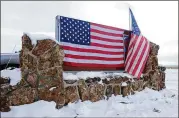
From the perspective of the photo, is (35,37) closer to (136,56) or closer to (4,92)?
(4,92)

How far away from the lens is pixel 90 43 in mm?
7113

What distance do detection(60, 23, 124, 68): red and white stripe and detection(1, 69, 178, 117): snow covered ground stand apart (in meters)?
1.15

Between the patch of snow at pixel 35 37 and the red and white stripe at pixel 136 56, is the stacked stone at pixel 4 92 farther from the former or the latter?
the red and white stripe at pixel 136 56

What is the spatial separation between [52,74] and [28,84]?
56 cm

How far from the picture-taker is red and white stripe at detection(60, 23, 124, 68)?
21.6ft

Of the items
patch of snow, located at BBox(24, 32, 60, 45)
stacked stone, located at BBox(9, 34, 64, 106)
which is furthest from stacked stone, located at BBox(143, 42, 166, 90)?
patch of snow, located at BBox(24, 32, 60, 45)

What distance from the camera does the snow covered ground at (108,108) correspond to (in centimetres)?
488

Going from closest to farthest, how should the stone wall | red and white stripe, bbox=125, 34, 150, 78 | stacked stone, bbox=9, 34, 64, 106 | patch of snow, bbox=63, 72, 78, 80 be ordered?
the stone wall < stacked stone, bbox=9, 34, 64, 106 < patch of snow, bbox=63, 72, 78, 80 < red and white stripe, bbox=125, 34, 150, 78

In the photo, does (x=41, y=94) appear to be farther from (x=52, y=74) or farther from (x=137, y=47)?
(x=137, y=47)

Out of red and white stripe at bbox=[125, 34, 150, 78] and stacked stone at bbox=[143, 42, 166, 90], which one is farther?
stacked stone at bbox=[143, 42, 166, 90]

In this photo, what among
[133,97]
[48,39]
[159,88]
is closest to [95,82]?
[133,97]

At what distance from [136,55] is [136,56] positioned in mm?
35

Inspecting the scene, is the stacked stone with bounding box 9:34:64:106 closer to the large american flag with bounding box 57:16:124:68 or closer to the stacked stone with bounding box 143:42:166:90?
the large american flag with bounding box 57:16:124:68

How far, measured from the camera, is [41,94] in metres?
5.26
